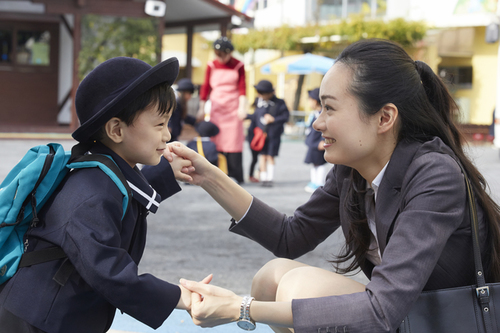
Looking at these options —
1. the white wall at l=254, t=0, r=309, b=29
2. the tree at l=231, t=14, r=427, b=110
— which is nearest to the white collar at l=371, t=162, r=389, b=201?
the tree at l=231, t=14, r=427, b=110

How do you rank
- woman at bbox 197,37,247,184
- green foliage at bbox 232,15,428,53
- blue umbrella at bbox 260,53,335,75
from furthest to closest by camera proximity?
green foliage at bbox 232,15,428,53, blue umbrella at bbox 260,53,335,75, woman at bbox 197,37,247,184

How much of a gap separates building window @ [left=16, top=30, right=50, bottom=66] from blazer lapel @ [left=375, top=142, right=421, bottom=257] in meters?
14.2

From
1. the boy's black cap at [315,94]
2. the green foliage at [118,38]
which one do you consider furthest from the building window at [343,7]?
the boy's black cap at [315,94]

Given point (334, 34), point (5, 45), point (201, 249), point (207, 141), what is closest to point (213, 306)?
point (201, 249)

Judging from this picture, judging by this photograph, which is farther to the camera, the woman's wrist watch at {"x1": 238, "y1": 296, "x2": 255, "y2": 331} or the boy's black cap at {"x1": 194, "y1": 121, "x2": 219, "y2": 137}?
the boy's black cap at {"x1": 194, "y1": 121, "x2": 219, "y2": 137}

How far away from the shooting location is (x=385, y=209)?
6.13ft

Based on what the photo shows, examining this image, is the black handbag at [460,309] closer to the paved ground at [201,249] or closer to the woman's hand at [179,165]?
the paved ground at [201,249]

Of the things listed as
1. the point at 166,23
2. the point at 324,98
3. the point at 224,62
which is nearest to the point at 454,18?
the point at 166,23

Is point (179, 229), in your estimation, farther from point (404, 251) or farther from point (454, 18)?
point (454, 18)

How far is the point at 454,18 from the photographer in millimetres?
20438

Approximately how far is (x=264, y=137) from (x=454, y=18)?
48.1 ft

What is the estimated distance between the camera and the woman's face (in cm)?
189

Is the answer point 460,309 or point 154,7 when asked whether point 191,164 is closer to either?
point 460,309

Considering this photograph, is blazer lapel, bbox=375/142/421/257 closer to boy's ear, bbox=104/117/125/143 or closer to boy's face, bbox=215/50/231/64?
boy's ear, bbox=104/117/125/143
